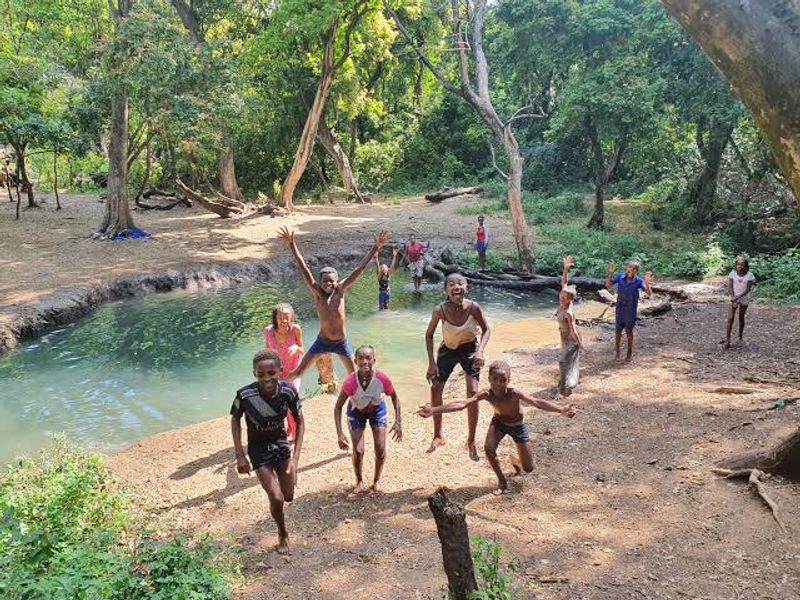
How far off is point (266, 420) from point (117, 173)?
18355 millimetres

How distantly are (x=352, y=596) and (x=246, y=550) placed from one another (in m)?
1.19

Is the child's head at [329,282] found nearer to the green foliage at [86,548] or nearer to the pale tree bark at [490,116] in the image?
the green foliage at [86,548]

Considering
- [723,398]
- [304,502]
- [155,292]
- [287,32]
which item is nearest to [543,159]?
[287,32]

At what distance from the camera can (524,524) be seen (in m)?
5.39

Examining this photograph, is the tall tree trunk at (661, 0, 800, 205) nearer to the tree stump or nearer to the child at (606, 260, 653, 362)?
the tree stump

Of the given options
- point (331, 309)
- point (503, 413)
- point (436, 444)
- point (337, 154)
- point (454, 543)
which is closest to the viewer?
point (454, 543)

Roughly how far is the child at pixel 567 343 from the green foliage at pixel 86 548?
5.25 metres

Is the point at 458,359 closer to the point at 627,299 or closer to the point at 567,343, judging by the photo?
the point at 567,343

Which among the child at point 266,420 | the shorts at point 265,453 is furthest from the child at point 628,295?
the shorts at point 265,453

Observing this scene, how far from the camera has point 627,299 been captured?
9.91 meters

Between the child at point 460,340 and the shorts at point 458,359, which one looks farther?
the shorts at point 458,359

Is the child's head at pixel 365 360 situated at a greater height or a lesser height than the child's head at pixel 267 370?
lesser

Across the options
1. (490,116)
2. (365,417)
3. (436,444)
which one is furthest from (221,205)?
(365,417)

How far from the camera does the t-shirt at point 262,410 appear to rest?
4969 millimetres
